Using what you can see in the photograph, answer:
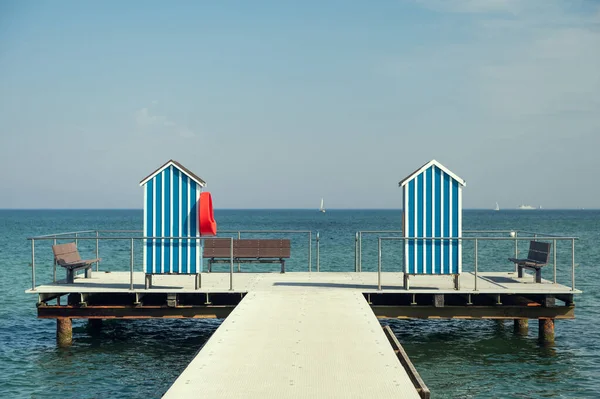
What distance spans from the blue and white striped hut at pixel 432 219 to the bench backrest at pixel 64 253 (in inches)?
330

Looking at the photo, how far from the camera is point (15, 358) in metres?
16.5

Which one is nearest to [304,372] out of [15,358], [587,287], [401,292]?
[401,292]

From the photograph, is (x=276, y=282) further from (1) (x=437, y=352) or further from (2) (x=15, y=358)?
(2) (x=15, y=358)

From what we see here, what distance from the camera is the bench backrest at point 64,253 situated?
1653 cm

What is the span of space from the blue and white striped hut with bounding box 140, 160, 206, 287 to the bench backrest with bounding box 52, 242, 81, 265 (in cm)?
230

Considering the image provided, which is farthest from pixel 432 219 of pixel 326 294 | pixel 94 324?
pixel 94 324

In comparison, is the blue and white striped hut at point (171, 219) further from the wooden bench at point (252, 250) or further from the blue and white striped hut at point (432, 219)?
the blue and white striped hut at point (432, 219)

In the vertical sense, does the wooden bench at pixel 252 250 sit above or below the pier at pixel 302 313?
above


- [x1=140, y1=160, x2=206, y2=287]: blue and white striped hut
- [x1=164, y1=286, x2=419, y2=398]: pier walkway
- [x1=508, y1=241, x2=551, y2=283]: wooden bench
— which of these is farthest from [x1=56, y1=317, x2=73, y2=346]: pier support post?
[x1=508, y1=241, x2=551, y2=283]: wooden bench

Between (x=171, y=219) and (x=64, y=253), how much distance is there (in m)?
3.20

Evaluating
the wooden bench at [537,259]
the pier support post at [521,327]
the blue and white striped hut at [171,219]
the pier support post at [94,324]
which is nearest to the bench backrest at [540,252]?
the wooden bench at [537,259]

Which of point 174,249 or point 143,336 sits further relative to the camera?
point 143,336

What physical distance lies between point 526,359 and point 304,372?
957 centimetres

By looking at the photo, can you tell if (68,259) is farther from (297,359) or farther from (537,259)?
(537,259)
